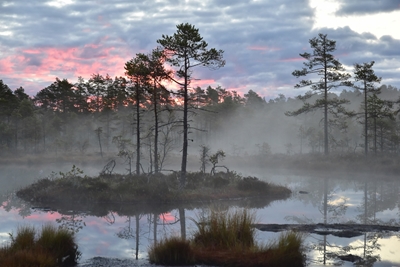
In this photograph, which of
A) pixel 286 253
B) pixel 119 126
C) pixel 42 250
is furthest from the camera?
pixel 119 126

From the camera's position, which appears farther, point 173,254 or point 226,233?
point 226,233

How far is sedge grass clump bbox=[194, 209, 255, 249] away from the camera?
39.5ft

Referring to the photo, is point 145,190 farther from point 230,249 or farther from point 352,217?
point 230,249

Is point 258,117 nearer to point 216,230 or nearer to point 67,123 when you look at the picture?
point 67,123

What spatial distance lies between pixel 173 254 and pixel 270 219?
9.99 m

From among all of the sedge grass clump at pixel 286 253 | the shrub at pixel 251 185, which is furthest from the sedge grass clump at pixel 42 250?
the shrub at pixel 251 185

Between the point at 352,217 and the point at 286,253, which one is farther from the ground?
the point at 286,253

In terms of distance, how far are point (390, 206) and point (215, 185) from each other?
11259 millimetres

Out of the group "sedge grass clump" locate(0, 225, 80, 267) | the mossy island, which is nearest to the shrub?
the mossy island

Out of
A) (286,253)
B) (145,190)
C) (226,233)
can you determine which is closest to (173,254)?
(226,233)

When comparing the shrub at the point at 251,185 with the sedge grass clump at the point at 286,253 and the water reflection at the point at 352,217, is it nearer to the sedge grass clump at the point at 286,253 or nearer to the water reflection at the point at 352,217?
the water reflection at the point at 352,217

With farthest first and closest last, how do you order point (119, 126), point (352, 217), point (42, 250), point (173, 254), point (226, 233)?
point (119, 126), point (352, 217), point (226, 233), point (173, 254), point (42, 250)

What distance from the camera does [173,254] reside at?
37.3 ft

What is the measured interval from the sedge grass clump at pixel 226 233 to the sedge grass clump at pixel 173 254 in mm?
881
